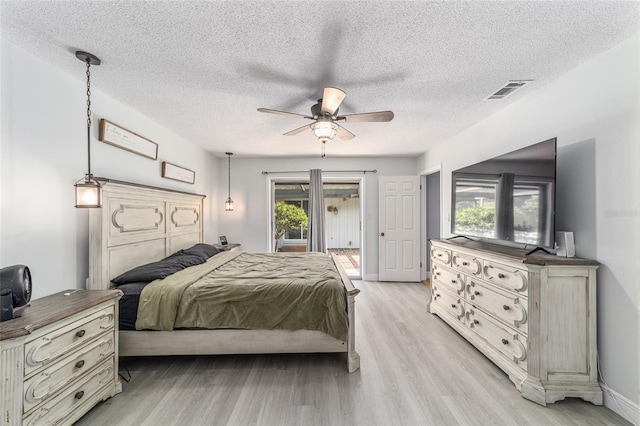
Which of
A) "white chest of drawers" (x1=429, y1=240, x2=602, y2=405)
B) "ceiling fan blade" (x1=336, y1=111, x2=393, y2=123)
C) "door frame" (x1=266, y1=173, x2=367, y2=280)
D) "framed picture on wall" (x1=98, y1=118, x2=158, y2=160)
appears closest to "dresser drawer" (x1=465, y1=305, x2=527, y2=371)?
"white chest of drawers" (x1=429, y1=240, x2=602, y2=405)

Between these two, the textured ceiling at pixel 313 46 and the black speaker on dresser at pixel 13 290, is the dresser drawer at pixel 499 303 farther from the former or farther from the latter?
the black speaker on dresser at pixel 13 290

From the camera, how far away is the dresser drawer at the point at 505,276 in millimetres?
1908

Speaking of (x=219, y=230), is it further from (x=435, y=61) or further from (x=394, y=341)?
(x=435, y=61)

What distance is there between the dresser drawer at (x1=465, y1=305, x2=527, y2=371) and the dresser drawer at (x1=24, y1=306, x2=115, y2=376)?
2996mm

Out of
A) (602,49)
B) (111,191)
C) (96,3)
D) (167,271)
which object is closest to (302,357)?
(167,271)

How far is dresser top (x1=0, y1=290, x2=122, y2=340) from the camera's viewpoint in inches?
48.7

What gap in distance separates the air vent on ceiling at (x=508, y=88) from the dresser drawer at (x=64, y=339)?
3.65 metres

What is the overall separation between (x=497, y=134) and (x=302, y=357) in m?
3.15

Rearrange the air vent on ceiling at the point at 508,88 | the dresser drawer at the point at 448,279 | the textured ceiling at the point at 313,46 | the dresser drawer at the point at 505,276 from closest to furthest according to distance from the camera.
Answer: the textured ceiling at the point at 313,46
the dresser drawer at the point at 505,276
the air vent on ceiling at the point at 508,88
the dresser drawer at the point at 448,279

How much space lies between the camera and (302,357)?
2377 millimetres

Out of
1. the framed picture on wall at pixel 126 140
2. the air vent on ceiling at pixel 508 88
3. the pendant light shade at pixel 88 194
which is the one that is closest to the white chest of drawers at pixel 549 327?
the air vent on ceiling at pixel 508 88

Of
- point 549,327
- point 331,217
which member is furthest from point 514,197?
point 331,217

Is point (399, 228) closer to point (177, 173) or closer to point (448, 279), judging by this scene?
point (448, 279)

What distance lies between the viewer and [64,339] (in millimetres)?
1467
